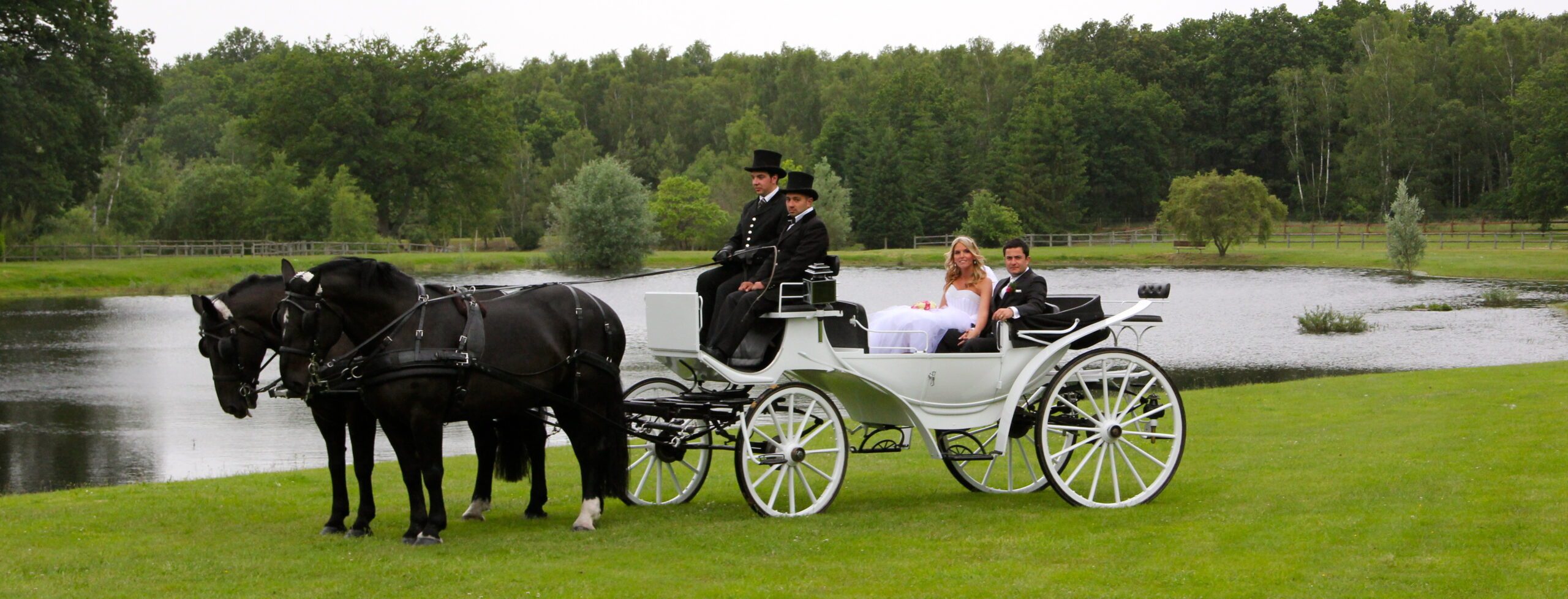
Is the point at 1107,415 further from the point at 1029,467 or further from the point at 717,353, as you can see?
the point at 717,353

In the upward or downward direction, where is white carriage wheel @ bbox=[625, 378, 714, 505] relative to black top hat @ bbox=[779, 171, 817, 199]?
downward

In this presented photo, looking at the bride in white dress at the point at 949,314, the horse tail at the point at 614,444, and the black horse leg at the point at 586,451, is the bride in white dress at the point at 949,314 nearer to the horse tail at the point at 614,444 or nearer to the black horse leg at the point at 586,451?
the horse tail at the point at 614,444

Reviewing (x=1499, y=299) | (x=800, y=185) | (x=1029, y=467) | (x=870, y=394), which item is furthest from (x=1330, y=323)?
(x=800, y=185)

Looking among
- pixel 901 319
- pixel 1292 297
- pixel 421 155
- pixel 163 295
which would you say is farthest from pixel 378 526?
pixel 421 155

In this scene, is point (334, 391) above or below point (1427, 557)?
above

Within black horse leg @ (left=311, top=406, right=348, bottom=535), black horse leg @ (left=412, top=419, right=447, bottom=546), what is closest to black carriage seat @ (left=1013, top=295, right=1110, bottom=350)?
black horse leg @ (left=412, top=419, right=447, bottom=546)

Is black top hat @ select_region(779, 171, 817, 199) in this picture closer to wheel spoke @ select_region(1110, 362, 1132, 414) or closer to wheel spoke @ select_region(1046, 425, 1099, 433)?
wheel spoke @ select_region(1046, 425, 1099, 433)

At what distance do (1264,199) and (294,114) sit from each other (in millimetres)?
55756

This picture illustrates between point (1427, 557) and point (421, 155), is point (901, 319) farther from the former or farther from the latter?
point (421, 155)

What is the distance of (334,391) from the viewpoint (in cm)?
818

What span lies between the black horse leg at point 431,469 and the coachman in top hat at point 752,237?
219 centimetres

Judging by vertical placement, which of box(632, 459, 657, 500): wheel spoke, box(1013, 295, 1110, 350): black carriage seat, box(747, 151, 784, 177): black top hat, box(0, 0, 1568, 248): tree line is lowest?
box(632, 459, 657, 500): wheel spoke

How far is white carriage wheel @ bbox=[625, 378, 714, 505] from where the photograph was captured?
9.40 metres

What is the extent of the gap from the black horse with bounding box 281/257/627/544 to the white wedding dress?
2001mm
